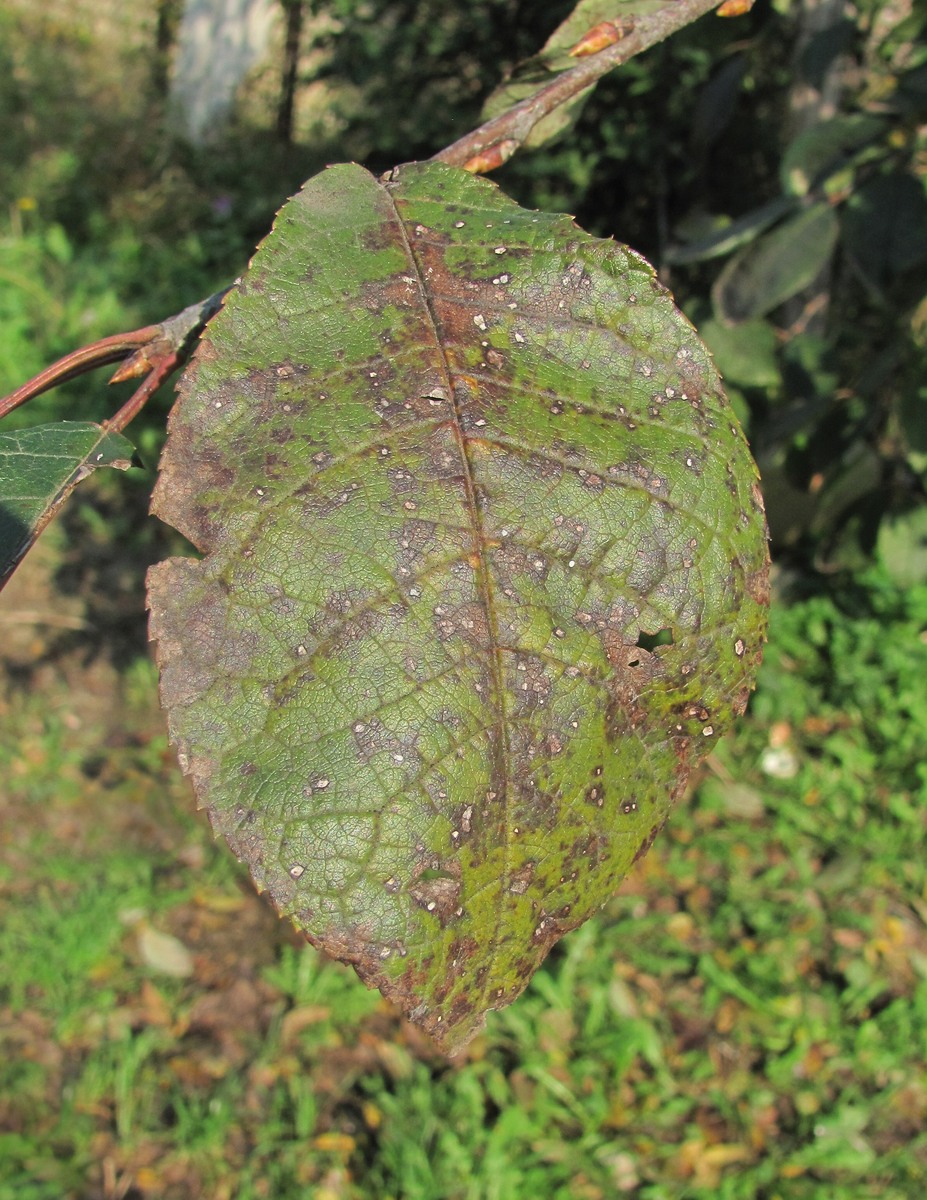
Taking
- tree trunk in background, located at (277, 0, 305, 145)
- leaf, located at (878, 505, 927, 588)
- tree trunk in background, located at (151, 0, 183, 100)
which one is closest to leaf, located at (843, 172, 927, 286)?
leaf, located at (878, 505, 927, 588)

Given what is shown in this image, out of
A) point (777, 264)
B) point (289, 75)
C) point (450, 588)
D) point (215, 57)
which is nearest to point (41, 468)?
point (450, 588)

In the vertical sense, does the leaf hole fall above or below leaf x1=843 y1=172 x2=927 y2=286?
above

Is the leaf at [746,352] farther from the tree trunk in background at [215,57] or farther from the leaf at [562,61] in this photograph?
the tree trunk in background at [215,57]

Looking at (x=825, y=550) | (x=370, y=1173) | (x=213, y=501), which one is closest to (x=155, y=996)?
(x=370, y=1173)

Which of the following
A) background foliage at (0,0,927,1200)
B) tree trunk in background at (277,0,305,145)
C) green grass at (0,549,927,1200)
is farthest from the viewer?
tree trunk in background at (277,0,305,145)

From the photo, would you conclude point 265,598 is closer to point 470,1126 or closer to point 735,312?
point 735,312

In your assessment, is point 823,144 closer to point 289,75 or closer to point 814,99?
point 814,99

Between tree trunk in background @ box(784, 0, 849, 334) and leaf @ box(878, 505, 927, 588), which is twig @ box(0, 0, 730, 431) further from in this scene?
tree trunk in background @ box(784, 0, 849, 334)
